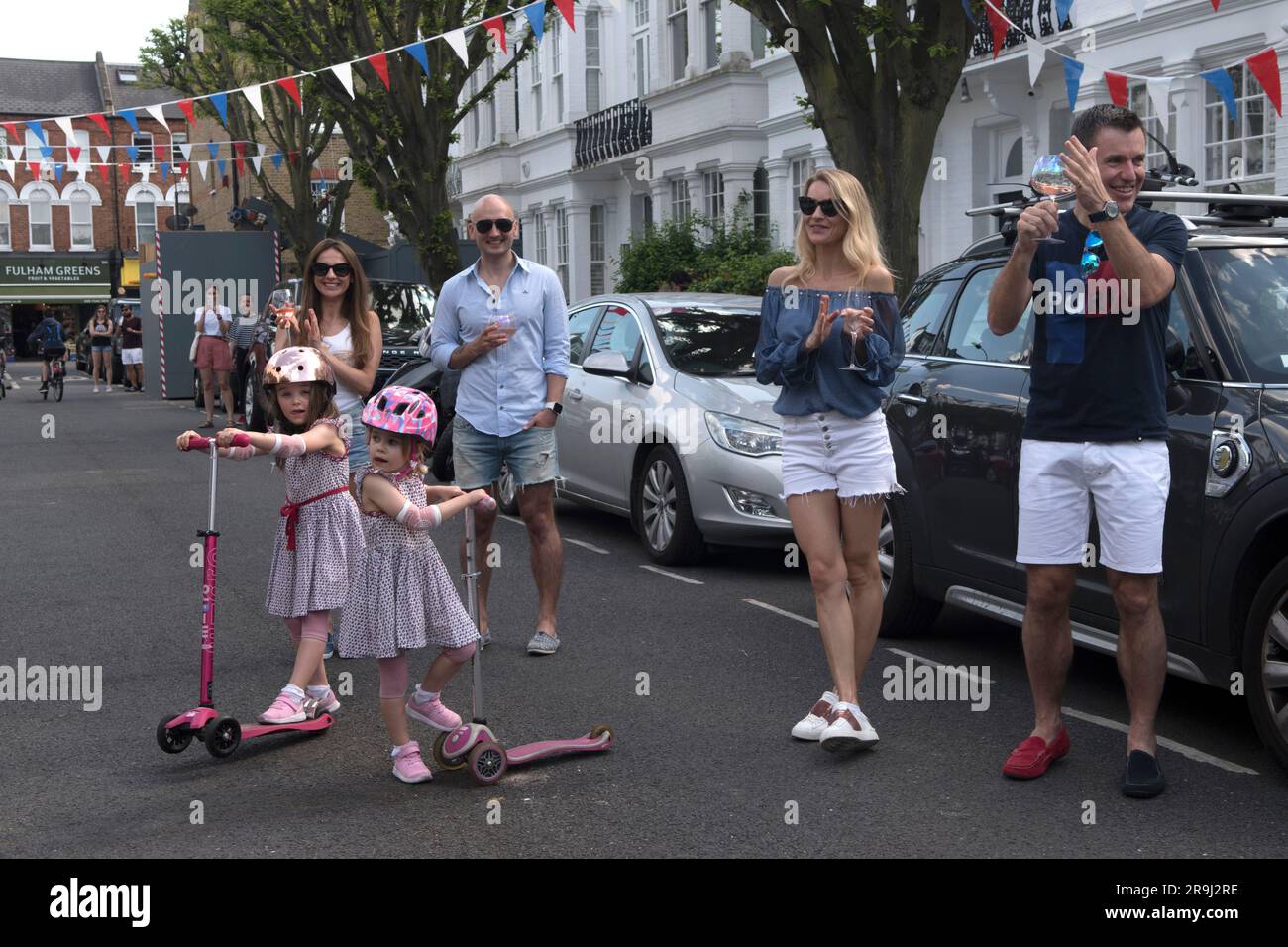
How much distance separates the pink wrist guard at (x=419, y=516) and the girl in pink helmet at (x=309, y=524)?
0.80 m

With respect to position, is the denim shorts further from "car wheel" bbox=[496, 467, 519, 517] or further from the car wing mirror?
"car wheel" bbox=[496, 467, 519, 517]

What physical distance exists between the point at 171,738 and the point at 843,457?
252 centimetres

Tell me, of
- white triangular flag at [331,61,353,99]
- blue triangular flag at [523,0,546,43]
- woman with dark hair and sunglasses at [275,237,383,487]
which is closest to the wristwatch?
woman with dark hair and sunglasses at [275,237,383,487]

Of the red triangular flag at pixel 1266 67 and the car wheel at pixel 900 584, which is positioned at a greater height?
the red triangular flag at pixel 1266 67

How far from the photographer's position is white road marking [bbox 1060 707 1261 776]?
528 centimetres

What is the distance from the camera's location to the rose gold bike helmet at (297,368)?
5.75m

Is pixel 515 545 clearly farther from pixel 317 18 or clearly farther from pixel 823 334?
pixel 317 18

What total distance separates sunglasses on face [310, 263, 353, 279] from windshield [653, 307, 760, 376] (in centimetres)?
389

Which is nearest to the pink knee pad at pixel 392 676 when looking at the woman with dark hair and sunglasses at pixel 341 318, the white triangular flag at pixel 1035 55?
the woman with dark hair and sunglasses at pixel 341 318

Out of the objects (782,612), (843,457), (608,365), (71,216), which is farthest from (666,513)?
(71,216)

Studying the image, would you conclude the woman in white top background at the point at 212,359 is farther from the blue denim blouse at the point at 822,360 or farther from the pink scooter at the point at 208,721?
the blue denim blouse at the point at 822,360

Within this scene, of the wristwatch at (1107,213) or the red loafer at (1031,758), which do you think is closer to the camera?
the wristwatch at (1107,213)
